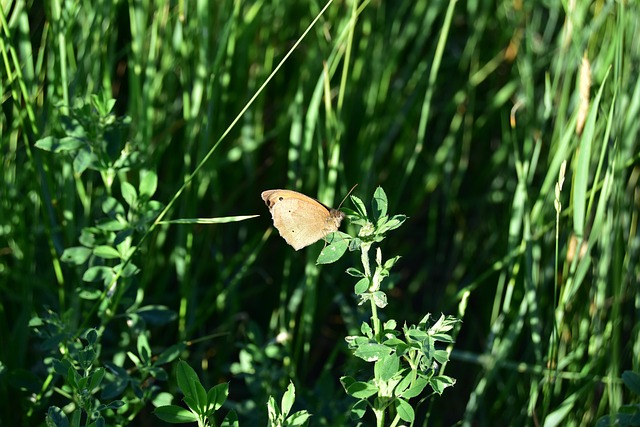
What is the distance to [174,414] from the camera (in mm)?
1366

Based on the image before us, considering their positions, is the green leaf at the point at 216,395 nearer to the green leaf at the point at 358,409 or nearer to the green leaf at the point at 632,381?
the green leaf at the point at 358,409

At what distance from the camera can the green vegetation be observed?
5.15ft

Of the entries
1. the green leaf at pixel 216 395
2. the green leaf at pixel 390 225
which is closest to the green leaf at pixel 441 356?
the green leaf at pixel 390 225

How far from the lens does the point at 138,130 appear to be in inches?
76.5

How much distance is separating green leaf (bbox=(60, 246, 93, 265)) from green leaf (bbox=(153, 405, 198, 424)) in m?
0.44

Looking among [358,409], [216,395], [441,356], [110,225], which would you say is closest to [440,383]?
[441,356]

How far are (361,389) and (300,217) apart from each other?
41 cm

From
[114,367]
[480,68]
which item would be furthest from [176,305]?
[480,68]

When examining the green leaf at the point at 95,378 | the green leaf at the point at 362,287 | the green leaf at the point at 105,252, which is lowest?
the green leaf at the point at 95,378

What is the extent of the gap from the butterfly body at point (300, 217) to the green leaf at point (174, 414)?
1.46 feet

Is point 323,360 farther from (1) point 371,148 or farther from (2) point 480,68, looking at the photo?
(2) point 480,68

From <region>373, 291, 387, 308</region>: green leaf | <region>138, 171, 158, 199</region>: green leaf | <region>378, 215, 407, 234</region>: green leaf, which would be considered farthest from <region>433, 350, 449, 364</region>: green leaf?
<region>138, 171, 158, 199</region>: green leaf

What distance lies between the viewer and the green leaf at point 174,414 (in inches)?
53.3

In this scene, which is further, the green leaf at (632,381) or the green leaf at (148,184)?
the green leaf at (148,184)
